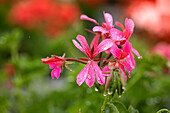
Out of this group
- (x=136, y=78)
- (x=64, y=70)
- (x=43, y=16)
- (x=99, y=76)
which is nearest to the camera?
(x=99, y=76)

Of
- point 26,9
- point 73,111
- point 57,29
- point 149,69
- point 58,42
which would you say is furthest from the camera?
point 57,29

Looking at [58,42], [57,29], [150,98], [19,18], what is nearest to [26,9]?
[19,18]

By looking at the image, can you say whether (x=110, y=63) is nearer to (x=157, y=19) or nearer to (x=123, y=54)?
(x=123, y=54)

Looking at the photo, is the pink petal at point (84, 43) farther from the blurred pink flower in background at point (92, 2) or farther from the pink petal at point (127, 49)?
the blurred pink flower in background at point (92, 2)

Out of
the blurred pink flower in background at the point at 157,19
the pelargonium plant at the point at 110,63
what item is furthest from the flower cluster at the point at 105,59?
the blurred pink flower in background at the point at 157,19

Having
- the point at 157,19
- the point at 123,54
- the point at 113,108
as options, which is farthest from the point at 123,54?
the point at 157,19

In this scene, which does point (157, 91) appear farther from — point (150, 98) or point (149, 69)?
point (149, 69)

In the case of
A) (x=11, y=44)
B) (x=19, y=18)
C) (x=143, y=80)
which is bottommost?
(x=143, y=80)
